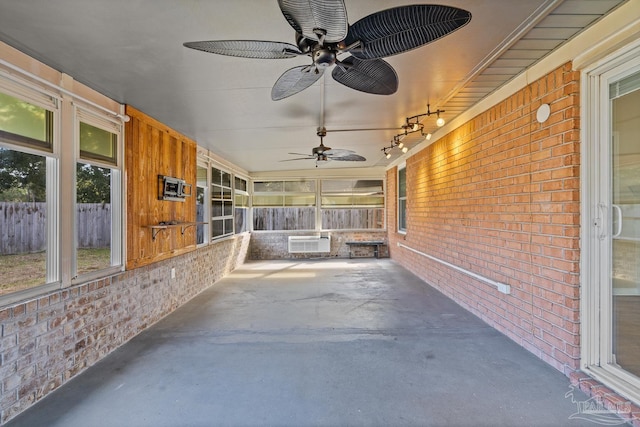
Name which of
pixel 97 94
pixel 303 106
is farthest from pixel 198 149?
pixel 303 106

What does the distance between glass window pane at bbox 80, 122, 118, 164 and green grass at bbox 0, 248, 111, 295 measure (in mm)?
995

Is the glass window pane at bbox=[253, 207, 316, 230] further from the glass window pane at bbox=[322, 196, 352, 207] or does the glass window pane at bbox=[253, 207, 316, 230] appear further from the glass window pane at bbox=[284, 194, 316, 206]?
the glass window pane at bbox=[322, 196, 352, 207]

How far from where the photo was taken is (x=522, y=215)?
9.46 feet

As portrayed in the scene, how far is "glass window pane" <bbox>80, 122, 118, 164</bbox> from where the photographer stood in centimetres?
285

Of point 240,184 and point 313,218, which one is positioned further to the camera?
point 313,218

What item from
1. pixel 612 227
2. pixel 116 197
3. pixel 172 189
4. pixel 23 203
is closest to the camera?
pixel 612 227

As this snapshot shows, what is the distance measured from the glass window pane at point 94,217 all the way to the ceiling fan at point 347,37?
2447 millimetres

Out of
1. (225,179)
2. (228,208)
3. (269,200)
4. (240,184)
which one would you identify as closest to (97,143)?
(225,179)

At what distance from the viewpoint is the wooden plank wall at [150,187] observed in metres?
3.40

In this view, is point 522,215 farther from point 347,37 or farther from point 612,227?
point 347,37

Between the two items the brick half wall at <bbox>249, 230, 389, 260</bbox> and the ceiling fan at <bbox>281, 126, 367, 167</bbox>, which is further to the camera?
the brick half wall at <bbox>249, 230, 389, 260</bbox>

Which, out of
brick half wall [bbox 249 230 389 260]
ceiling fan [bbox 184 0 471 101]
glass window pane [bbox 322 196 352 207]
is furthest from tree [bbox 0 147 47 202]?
glass window pane [bbox 322 196 352 207]

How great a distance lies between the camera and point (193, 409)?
2.05 meters

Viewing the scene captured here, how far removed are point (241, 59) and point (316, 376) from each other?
2.72 metres
